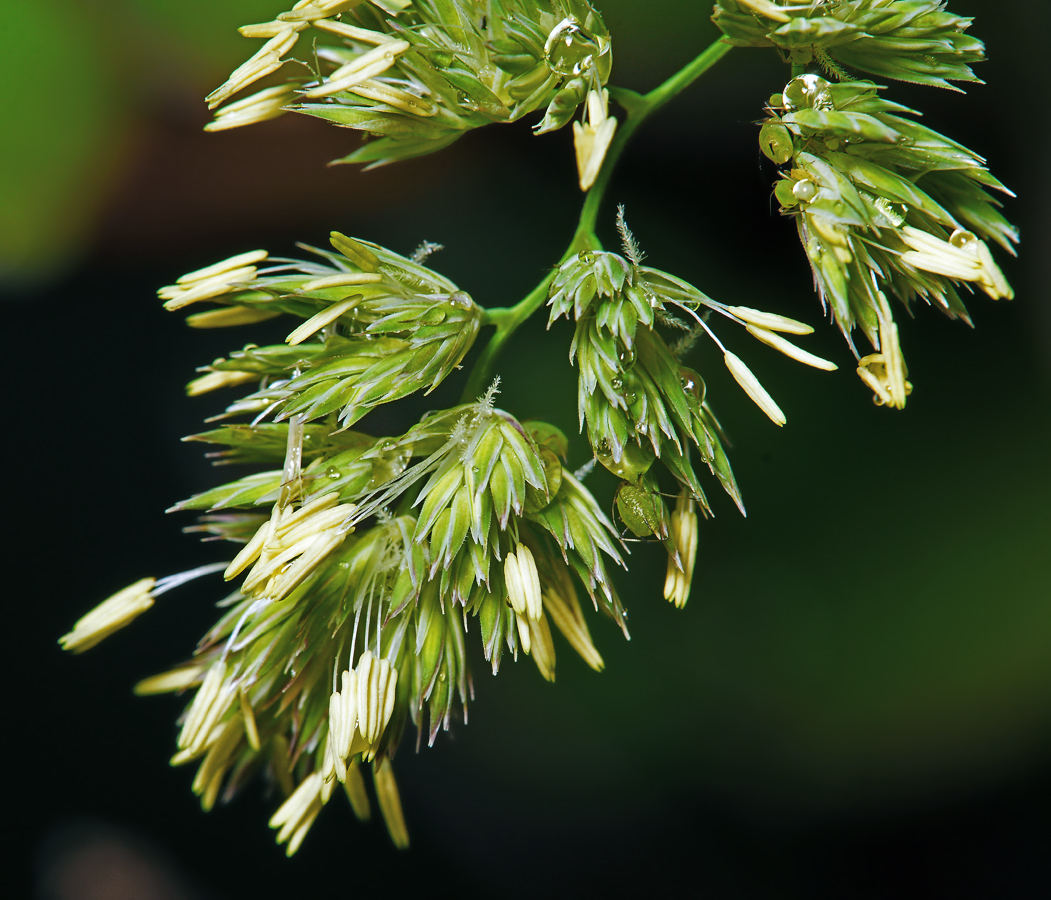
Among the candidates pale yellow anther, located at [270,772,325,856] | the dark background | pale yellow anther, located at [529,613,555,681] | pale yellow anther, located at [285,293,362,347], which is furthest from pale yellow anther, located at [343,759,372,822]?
pale yellow anther, located at [285,293,362,347]

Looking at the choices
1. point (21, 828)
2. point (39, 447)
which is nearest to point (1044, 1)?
point (39, 447)

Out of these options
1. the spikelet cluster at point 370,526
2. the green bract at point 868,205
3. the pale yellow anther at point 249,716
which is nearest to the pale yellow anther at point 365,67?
the spikelet cluster at point 370,526

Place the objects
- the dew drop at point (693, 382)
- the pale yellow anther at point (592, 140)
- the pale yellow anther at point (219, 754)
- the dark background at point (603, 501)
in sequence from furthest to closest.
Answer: the dark background at point (603, 501) → the pale yellow anther at point (219, 754) → the dew drop at point (693, 382) → the pale yellow anther at point (592, 140)

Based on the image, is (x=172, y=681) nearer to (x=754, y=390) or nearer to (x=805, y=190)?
(x=754, y=390)

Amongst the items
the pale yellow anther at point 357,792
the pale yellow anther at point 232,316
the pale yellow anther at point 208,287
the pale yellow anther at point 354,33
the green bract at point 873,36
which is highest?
the pale yellow anther at point 354,33

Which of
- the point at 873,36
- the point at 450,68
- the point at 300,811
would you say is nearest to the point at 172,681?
the point at 300,811

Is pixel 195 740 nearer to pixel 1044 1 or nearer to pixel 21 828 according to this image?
pixel 21 828

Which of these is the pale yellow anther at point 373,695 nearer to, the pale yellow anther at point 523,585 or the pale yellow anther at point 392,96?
the pale yellow anther at point 523,585
